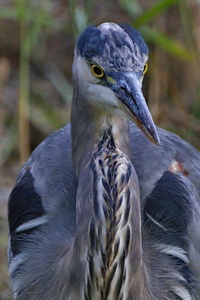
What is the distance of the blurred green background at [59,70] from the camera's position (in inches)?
183

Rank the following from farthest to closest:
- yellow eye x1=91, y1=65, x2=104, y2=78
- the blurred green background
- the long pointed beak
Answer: the blurred green background < yellow eye x1=91, y1=65, x2=104, y2=78 < the long pointed beak

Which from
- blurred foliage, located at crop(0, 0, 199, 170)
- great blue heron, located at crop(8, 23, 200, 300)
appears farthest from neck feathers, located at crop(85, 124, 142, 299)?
blurred foliage, located at crop(0, 0, 199, 170)

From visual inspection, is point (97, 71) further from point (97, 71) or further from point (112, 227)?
point (112, 227)

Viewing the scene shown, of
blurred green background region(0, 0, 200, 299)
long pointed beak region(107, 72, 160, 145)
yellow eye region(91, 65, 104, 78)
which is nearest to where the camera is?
long pointed beak region(107, 72, 160, 145)

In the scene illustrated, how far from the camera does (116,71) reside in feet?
8.27

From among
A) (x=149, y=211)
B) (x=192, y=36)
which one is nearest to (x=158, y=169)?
(x=149, y=211)

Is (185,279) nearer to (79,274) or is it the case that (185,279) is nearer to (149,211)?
(149,211)

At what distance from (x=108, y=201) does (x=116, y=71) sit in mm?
367

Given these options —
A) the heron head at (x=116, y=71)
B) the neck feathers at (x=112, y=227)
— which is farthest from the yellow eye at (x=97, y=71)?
the neck feathers at (x=112, y=227)

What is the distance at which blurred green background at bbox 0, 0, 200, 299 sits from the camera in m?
4.65

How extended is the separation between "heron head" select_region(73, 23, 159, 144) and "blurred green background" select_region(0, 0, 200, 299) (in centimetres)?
170

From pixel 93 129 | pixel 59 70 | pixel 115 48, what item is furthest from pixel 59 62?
pixel 115 48

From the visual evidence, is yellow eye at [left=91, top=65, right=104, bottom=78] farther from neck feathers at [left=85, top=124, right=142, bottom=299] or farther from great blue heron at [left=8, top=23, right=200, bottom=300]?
neck feathers at [left=85, top=124, right=142, bottom=299]

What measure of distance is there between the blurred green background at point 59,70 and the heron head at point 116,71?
1695mm
